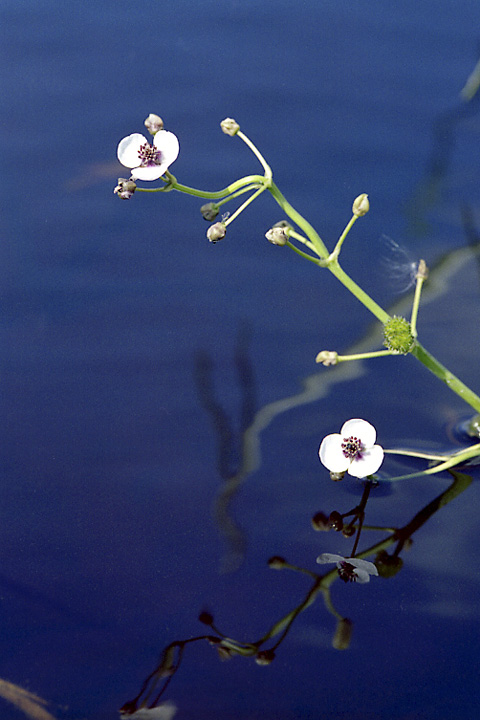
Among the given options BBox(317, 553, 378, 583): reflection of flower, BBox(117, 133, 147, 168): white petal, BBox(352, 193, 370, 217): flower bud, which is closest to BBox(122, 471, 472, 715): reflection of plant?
BBox(317, 553, 378, 583): reflection of flower

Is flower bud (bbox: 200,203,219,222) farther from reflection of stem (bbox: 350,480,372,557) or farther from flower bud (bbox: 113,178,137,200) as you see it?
reflection of stem (bbox: 350,480,372,557)

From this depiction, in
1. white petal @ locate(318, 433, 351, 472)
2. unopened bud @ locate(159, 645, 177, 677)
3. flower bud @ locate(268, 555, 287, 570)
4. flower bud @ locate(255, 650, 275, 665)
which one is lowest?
unopened bud @ locate(159, 645, 177, 677)

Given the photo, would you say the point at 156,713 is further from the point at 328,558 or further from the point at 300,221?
the point at 300,221

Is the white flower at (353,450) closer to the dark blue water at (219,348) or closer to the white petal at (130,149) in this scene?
the dark blue water at (219,348)

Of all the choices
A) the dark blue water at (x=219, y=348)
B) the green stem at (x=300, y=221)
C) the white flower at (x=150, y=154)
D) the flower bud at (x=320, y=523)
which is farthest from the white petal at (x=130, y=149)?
the flower bud at (x=320, y=523)

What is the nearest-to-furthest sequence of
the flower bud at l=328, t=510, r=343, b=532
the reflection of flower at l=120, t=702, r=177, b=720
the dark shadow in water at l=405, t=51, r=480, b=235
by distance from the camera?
the reflection of flower at l=120, t=702, r=177, b=720 < the flower bud at l=328, t=510, r=343, b=532 < the dark shadow in water at l=405, t=51, r=480, b=235

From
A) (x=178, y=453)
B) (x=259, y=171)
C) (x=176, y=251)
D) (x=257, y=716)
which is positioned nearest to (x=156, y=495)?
(x=178, y=453)
